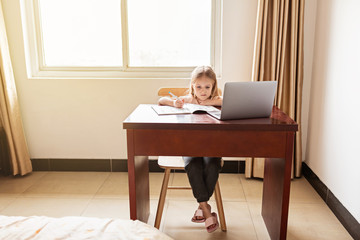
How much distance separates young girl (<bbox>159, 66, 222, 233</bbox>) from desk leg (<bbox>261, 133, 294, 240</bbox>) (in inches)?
12.4

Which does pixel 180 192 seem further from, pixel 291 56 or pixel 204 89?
pixel 291 56

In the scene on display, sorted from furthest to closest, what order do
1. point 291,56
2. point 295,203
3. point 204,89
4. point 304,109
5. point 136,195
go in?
point 304,109
point 291,56
point 295,203
point 204,89
point 136,195

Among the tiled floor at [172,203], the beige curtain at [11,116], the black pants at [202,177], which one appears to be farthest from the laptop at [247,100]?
the beige curtain at [11,116]

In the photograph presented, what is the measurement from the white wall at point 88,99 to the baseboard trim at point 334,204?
3.09ft

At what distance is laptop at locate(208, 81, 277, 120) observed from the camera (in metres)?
1.38

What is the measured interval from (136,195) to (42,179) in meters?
1.37

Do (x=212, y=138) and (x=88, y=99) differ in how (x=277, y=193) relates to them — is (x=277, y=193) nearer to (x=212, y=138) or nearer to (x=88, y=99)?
(x=212, y=138)

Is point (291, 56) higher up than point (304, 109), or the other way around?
point (291, 56)

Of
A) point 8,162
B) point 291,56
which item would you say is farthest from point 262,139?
point 8,162

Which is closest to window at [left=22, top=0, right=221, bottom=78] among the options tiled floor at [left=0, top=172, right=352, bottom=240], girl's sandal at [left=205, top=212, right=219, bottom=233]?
tiled floor at [left=0, top=172, right=352, bottom=240]

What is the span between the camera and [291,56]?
2.39 metres

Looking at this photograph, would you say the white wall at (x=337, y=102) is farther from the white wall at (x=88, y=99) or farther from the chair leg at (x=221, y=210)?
the chair leg at (x=221, y=210)

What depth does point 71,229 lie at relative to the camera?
3.65 ft

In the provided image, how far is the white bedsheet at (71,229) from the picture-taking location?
1.06 m
